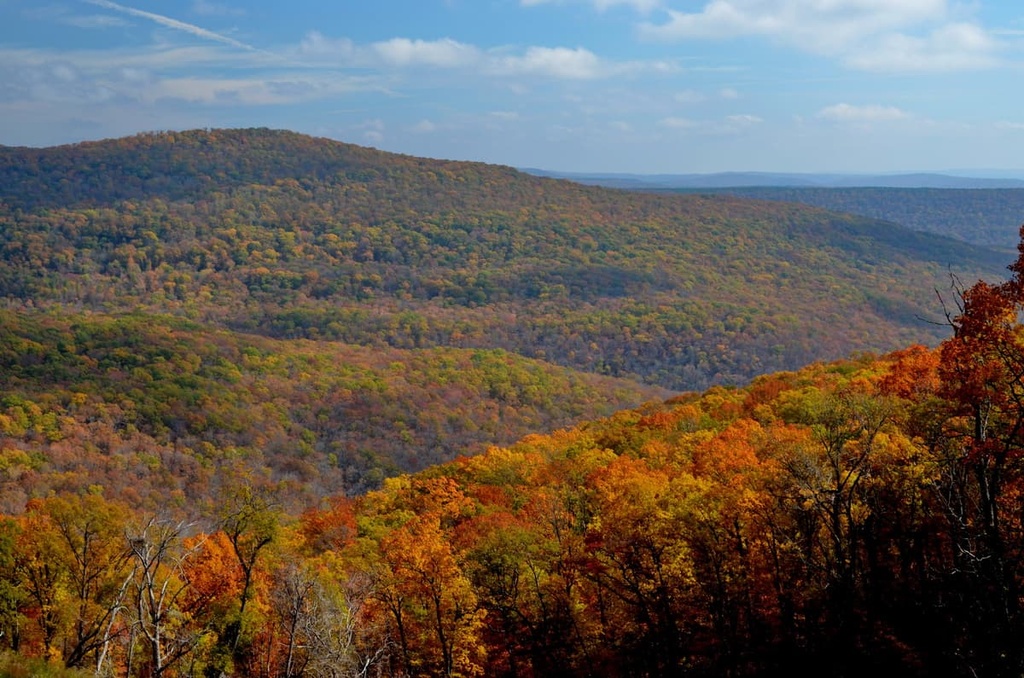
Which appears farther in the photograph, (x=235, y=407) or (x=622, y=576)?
(x=235, y=407)

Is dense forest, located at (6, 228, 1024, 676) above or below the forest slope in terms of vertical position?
above

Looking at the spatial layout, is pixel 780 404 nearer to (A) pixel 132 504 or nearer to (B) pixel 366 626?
(B) pixel 366 626

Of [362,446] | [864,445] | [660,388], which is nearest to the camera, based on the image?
[864,445]

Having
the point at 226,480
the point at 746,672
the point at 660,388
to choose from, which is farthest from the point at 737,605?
the point at 660,388

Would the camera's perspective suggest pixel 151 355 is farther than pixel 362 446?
Yes

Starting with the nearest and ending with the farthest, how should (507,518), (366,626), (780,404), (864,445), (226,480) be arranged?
1. (864,445)
2. (366,626)
3. (507,518)
4. (780,404)
5. (226,480)

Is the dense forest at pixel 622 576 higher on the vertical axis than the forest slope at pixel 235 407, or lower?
higher

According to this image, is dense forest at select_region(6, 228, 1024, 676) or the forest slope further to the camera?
the forest slope

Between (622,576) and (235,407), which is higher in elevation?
(622,576)
